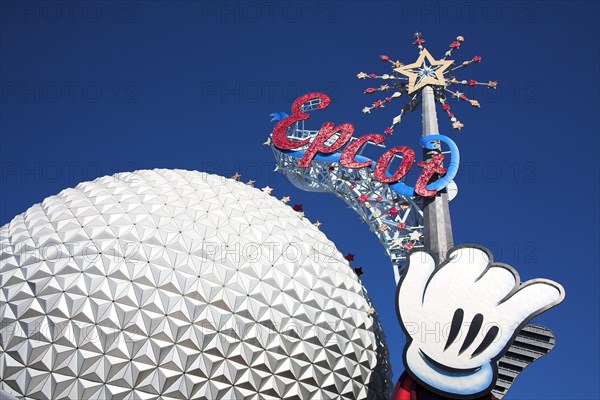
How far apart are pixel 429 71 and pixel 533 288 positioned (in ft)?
58.1

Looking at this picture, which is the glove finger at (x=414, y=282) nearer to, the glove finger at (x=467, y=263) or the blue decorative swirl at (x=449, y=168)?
the glove finger at (x=467, y=263)

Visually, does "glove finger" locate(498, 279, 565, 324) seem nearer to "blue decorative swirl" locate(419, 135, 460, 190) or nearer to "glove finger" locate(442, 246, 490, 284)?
"glove finger" locate(442, 246, 490, 284)

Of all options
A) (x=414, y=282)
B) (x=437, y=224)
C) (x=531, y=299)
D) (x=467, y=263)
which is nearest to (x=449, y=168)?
(x=437, y=224)

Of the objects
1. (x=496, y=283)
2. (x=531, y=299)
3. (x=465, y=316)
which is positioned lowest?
(x=465, y=316)

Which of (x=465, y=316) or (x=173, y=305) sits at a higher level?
(x=465, y=316)

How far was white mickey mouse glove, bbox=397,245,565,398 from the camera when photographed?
2427 centimetres

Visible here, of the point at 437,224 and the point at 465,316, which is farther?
the point at 437,224

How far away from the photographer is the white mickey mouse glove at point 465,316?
2427 cm

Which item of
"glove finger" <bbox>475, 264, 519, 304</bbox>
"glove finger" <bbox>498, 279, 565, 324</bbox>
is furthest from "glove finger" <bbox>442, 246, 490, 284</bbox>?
"glove finger" <bbox>498, 279, 565, 324</bbox>

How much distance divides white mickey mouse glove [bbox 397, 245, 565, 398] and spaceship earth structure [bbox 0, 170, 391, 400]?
14.8 ft

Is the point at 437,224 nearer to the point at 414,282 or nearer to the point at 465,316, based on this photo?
the point at 414,282

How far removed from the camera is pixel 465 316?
2531 centimetres

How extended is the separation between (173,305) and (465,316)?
1192cm

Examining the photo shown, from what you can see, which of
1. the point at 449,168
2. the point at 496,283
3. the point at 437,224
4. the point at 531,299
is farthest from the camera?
the point at 449,168
